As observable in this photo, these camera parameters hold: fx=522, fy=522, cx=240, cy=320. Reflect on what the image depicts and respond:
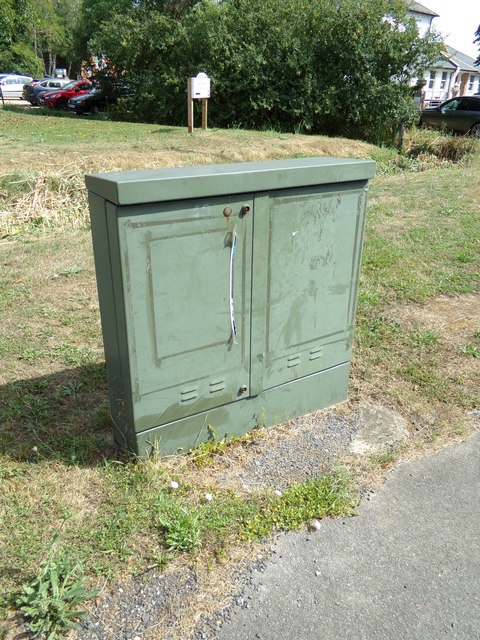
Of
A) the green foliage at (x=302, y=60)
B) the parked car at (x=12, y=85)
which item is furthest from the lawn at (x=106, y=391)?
the parked car at (x=12, y=85)

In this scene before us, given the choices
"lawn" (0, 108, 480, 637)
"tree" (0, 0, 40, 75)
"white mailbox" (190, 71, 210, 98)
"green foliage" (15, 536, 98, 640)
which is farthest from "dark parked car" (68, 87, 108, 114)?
"green foliage" (15, 536, 98, 640)

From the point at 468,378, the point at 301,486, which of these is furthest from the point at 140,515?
the point at 468,378

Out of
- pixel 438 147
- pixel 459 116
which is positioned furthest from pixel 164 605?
pixel 459 116

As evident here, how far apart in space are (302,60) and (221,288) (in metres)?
17.1

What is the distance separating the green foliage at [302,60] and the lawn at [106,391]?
10404 mm

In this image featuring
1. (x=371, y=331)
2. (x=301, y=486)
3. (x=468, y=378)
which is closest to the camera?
(x=301, y=486)

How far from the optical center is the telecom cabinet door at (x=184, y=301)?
7.83 ft

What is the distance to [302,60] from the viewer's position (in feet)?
57.0

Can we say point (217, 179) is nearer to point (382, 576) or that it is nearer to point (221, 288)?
point (221, 288)

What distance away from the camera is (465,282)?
5.59 meters

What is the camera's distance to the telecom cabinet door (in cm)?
239

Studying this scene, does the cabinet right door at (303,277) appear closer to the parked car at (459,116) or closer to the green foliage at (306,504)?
the green foliage at (306,504)

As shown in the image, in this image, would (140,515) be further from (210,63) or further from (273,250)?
(210,63)

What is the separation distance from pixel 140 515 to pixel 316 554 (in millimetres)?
849
